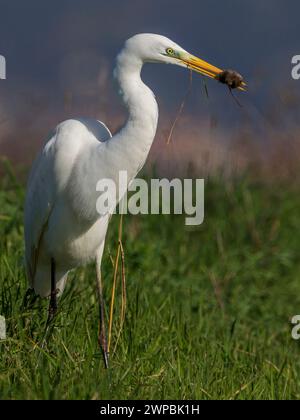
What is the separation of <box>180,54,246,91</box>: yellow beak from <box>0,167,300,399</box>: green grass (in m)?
1.14

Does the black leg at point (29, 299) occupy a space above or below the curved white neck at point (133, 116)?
below

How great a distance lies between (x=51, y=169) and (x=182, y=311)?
122 centimetres

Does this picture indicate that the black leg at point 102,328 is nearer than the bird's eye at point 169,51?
No

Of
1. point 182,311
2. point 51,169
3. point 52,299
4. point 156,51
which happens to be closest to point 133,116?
point 156,51

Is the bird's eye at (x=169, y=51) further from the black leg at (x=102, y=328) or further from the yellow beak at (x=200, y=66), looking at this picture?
the black leg at (x=102, y=328)

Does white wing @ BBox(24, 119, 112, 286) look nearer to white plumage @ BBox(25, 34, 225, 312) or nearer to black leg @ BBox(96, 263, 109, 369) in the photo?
white plumage @ BBox(25, 34, 225, 312)

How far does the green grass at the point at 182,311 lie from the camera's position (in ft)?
11.9

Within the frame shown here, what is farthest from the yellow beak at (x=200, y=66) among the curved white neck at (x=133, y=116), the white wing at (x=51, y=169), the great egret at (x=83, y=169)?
the white wing at (x=51, y=169)

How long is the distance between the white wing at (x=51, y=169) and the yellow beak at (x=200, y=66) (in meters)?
0.49

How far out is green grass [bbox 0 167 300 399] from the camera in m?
3.64

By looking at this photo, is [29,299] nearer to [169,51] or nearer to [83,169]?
[83,169]

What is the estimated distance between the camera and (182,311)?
506cm

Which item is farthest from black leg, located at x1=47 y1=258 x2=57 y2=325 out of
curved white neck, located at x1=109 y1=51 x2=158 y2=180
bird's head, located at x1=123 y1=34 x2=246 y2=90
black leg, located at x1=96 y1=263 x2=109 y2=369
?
bird's head, located at x1=123 y1=34 x2=246 y2=90

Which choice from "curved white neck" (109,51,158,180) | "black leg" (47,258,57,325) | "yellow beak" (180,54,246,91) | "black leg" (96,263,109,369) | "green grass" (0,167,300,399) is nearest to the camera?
"green grass" (0,167,300,399)
